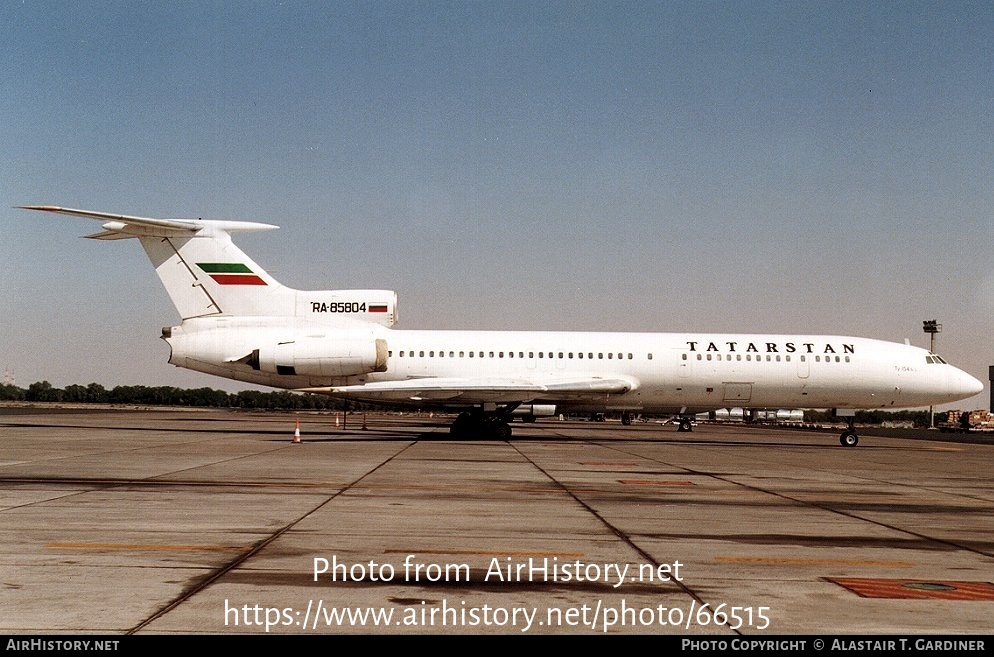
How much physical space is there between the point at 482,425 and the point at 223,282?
973 cm

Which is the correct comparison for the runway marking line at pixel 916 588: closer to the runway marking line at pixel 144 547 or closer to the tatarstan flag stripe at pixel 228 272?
the runway marking line at pixel 144 547

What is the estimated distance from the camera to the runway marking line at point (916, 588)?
573 cm

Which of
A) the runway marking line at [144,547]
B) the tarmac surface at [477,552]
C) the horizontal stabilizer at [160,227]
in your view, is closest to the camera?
the tarmac surface at [477,552]

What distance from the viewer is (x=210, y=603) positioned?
5.06m

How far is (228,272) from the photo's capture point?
88.5 ft

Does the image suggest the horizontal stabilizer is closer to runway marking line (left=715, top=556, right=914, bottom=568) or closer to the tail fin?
the tail fin

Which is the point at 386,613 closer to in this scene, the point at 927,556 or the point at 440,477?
the point at 927,556

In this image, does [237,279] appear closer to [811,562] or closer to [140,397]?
[811,562]

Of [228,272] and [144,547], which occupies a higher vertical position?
[228,272]

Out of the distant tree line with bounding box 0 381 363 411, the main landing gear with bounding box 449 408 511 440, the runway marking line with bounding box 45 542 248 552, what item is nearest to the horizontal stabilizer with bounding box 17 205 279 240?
the main landing gear with bounding box 449 408 511 440

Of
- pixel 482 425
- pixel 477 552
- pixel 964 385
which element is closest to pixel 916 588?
pixel 477 552

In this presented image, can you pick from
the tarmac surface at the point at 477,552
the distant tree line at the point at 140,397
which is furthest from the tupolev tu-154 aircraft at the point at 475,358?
the distant tree line at the point at 140,397

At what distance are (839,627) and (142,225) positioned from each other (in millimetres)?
24958

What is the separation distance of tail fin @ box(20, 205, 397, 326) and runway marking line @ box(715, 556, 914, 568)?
21649 mm
